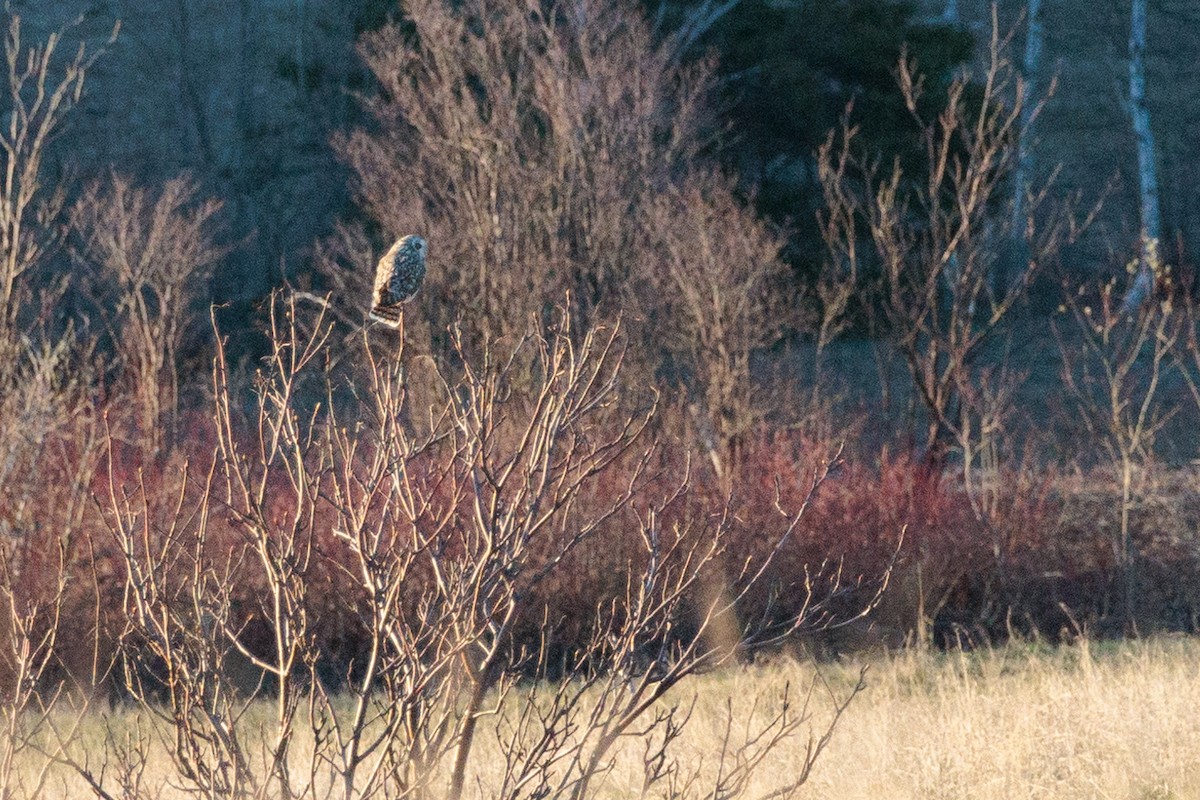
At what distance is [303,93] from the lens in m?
27.5

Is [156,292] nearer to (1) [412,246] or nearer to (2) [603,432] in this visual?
(2) [603,432]

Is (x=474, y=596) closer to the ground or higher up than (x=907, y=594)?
higher up

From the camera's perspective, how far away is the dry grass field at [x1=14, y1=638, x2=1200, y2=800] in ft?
17.4

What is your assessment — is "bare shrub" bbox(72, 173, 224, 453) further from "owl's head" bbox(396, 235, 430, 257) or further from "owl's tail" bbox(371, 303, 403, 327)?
"owl's tail" bbox(371, 303, 403, 327)

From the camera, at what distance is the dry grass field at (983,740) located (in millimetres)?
5289

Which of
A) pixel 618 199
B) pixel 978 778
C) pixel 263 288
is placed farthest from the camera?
pixel 263 288

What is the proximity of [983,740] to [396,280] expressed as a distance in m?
3.13

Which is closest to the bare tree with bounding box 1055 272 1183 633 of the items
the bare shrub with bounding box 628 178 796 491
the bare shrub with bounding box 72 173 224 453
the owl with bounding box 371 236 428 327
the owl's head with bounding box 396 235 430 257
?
the bare shrub with bounding box 628 178 796 491

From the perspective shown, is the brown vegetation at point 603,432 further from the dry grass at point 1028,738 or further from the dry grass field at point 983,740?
the dry grass at point 1028,738

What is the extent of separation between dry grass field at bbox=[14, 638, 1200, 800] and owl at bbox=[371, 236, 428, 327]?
1474mm

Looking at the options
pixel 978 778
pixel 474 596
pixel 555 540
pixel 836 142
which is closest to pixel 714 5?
pixel 836 142

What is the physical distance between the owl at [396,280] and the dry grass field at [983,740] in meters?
1.47

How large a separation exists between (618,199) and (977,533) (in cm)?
445

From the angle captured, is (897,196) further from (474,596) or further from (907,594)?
(474,596)
